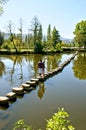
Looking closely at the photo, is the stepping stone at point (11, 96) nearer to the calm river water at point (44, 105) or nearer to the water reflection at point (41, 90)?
the calm river water at point (44, 105)

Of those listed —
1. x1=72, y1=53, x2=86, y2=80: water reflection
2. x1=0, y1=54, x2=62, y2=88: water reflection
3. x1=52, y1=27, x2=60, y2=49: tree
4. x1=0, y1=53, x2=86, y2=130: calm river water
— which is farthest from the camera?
x1=52, y1=27, x2=60, y2=49: tree

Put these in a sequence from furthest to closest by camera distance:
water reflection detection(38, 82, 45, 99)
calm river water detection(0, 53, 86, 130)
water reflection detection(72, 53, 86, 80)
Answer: water reflection detection(72, 53, 86, 80) < water reflection detection(38, 82, 45, 99) < calm river water detection(0, 53, 86, 130)

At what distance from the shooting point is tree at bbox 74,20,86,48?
84.2 meters

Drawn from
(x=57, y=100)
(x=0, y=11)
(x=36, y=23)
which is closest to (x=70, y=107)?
(x=57, y=100)

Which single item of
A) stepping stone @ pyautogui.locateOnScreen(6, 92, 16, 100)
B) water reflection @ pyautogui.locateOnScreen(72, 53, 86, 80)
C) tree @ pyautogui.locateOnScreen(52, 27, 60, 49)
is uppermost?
tree @ pyautogui.locateOnScreen(52, 27, 60, 49)

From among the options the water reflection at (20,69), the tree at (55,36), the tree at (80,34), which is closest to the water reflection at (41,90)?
the water reflection at (20,69)

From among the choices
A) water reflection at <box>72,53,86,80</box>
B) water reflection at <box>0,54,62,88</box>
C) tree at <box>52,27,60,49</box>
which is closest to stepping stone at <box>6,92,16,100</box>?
water reflection at <box>0,54,62,88</box>

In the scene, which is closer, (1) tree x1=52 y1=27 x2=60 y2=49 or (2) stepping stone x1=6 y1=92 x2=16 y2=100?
(2) stepping stone x1=6 y1=92 x2=16 y2=100

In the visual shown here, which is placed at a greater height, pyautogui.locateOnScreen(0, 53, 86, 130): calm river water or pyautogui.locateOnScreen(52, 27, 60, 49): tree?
pyautogui.locateOnScreen(52, 27, 60, 49): tree

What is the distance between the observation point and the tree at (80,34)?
276ft

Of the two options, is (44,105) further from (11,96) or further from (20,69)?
(20,69)

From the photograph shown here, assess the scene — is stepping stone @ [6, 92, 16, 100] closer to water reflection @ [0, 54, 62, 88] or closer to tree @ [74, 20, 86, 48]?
water reflection @ [0, 54, 62, 88]

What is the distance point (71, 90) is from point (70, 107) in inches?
166

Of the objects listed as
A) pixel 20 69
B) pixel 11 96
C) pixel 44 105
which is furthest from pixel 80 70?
pixel 44 105
